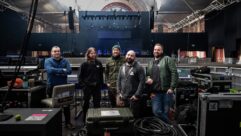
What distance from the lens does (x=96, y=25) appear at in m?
9.89

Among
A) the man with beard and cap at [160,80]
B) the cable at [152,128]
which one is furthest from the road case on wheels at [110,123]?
the man with beard and cap at [160,80]

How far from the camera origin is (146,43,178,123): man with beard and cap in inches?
145

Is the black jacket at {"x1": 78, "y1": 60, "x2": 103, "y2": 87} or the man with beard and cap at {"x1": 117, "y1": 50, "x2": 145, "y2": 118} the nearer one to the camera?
the man with beard and cap at {"x1": 117, "y1": 50, "x2": 145, "y2": 118}

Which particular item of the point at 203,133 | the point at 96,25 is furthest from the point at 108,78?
the point at 96,25

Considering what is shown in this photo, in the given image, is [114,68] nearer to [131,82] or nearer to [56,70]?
[131,82]

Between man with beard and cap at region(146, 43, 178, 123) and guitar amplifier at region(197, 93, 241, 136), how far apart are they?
1339 millimetres

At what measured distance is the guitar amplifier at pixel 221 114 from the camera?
222 centimetres

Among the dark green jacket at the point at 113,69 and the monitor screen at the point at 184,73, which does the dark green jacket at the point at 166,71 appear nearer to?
the dark green jacket at the point at 113,69

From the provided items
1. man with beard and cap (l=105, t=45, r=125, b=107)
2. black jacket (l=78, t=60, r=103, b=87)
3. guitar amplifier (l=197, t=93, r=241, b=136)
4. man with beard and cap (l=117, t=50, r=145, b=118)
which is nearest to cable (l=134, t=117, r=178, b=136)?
guitar amplifier (l=197, t=93, r=241, b=136)

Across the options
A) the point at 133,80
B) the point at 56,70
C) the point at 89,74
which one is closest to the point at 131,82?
the point at 133,80

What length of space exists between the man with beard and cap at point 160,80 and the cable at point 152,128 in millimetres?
1297

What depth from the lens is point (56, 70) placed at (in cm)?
391

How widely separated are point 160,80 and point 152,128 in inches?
57.4

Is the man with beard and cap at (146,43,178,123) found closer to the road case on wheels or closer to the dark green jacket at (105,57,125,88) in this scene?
the dark green jacket at (105,57,125,88)
